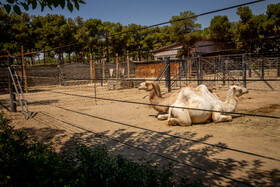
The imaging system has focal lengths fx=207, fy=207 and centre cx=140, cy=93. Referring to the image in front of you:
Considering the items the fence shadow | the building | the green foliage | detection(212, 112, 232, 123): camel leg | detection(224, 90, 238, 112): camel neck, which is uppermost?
the green foliage

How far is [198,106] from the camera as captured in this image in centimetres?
533

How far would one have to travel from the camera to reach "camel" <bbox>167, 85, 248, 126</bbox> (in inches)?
213

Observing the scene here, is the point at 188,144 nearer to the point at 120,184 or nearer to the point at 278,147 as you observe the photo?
the point at 278,147

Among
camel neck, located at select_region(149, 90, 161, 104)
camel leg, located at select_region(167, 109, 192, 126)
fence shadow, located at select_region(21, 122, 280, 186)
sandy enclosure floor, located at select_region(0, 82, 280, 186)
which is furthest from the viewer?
camel neck, located at select_region(149, 90, 161, 104)

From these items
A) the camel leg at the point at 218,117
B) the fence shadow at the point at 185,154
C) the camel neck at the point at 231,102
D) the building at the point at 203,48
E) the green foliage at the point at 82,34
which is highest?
the green foliage at the point at 82,34

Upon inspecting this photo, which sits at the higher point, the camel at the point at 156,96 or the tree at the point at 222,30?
the tree at the point at 222,30

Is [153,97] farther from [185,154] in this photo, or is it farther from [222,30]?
[222,30]

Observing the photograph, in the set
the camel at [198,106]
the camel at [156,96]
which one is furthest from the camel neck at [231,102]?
the camel at [156,96]

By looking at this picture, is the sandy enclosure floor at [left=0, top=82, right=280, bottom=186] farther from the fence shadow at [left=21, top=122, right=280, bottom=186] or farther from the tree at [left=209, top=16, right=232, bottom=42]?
the tree at [left=209, top=16, right=232, bottom=42]

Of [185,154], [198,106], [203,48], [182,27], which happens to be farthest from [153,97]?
[182,27]

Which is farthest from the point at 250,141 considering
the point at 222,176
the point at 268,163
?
the point at 222,176

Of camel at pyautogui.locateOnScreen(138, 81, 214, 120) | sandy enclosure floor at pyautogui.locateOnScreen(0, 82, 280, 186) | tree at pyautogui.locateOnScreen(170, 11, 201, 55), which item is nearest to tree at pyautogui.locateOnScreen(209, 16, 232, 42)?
tree at pyautogui.locateOnScreen(170, 11, 201, 55)

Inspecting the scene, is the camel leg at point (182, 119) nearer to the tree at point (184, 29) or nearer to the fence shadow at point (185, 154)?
the fence shadow at point (185, 154)

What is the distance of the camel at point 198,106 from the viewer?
5.42 metres
